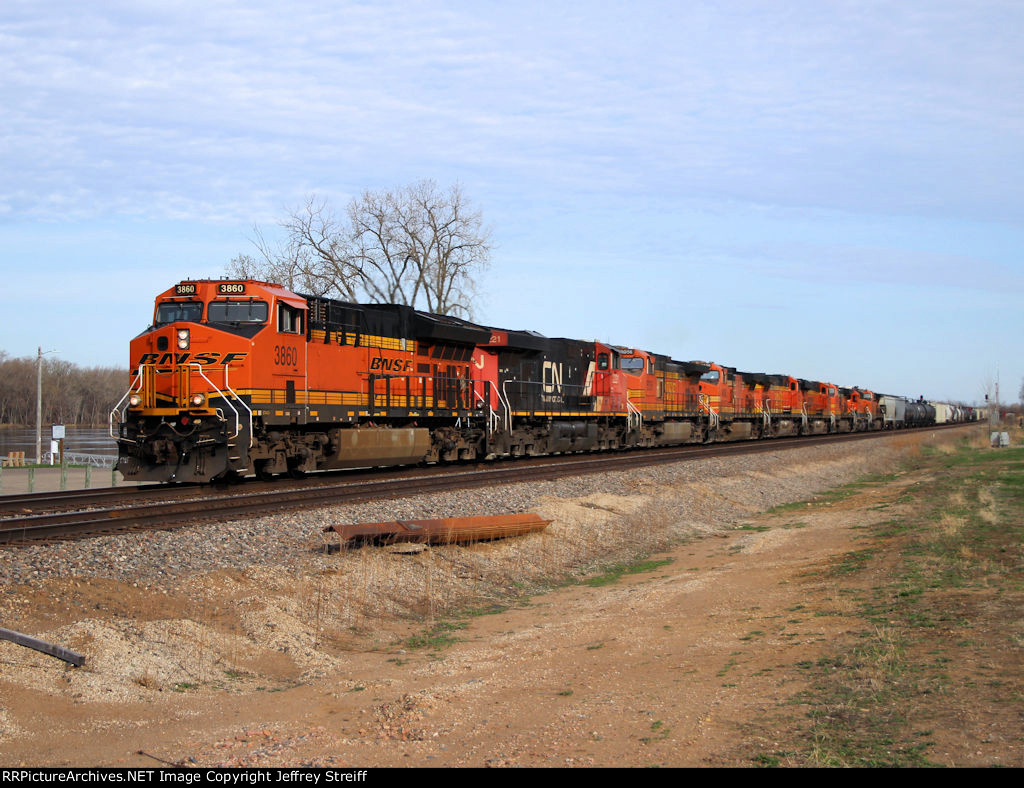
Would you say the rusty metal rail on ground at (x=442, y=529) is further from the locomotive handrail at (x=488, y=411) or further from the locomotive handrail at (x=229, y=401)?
the locomotive handrail at (x=488, y=411)

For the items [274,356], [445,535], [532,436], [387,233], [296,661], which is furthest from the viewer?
[387,233]

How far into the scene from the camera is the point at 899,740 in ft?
17.4

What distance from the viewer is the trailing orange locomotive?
16.2 metres

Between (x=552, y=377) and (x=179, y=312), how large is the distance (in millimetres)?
14923

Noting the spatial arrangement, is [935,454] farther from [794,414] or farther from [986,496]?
[986,496]

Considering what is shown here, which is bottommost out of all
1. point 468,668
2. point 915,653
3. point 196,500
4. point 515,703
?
point 468,668

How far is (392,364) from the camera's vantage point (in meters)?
21.2

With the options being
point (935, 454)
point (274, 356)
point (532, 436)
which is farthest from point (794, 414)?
point (274, 356)

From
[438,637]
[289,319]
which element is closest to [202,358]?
[289,319]

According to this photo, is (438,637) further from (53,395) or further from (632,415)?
(53,395)

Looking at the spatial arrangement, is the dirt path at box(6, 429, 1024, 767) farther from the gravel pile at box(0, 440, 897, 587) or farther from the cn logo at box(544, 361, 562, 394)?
the cn logo at box(544, 361, 562, 394)

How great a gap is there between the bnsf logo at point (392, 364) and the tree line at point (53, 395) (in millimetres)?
109626

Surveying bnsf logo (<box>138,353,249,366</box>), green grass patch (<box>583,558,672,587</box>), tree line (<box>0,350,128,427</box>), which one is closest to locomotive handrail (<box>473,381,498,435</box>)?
bnsf logo (<box>138,353,249,366</box>)

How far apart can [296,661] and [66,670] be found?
2134 mm
